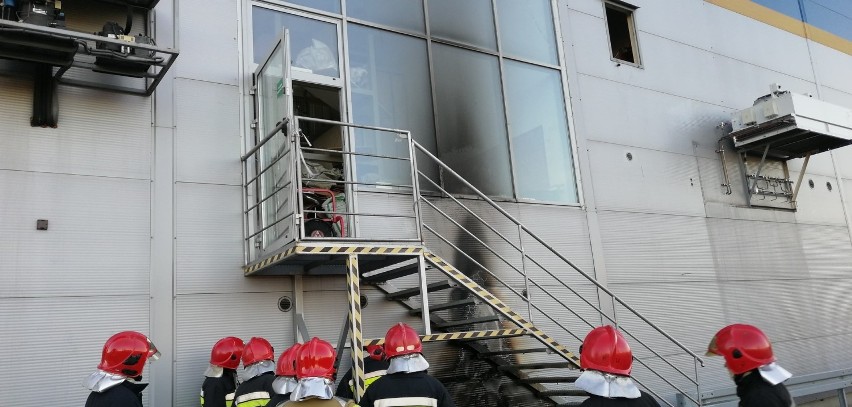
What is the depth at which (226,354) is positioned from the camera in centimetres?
652

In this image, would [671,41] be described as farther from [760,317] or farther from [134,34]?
[134,34]

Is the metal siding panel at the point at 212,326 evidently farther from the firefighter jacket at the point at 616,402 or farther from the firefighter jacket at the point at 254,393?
the firefighter jacket at the point at 616,402

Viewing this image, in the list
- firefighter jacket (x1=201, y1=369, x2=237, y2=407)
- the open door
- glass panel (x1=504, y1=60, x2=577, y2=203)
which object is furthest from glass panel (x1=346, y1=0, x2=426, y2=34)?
firefighter jacket (x1=201, y1=369, x2=237, y2=407)

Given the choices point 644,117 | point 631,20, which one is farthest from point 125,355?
point 631,20

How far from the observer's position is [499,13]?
34.6 ft

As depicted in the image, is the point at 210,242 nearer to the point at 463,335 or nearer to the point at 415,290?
the point at 415,290

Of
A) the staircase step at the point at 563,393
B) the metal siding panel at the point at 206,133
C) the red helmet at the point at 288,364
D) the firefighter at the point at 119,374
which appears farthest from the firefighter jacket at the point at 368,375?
the metal siding panel at the point at 206,133

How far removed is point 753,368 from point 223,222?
5433 mm

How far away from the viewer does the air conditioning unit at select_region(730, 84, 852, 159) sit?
11.6 meters

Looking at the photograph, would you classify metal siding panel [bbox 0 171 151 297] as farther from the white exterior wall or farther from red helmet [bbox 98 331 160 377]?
red helmet [bbox 98 331 160 377]

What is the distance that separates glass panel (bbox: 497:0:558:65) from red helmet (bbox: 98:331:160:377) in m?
7.16

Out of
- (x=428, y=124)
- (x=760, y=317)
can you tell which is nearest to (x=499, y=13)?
(x=428, y=124)

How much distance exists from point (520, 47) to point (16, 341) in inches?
311

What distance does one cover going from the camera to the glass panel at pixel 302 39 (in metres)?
8.22
